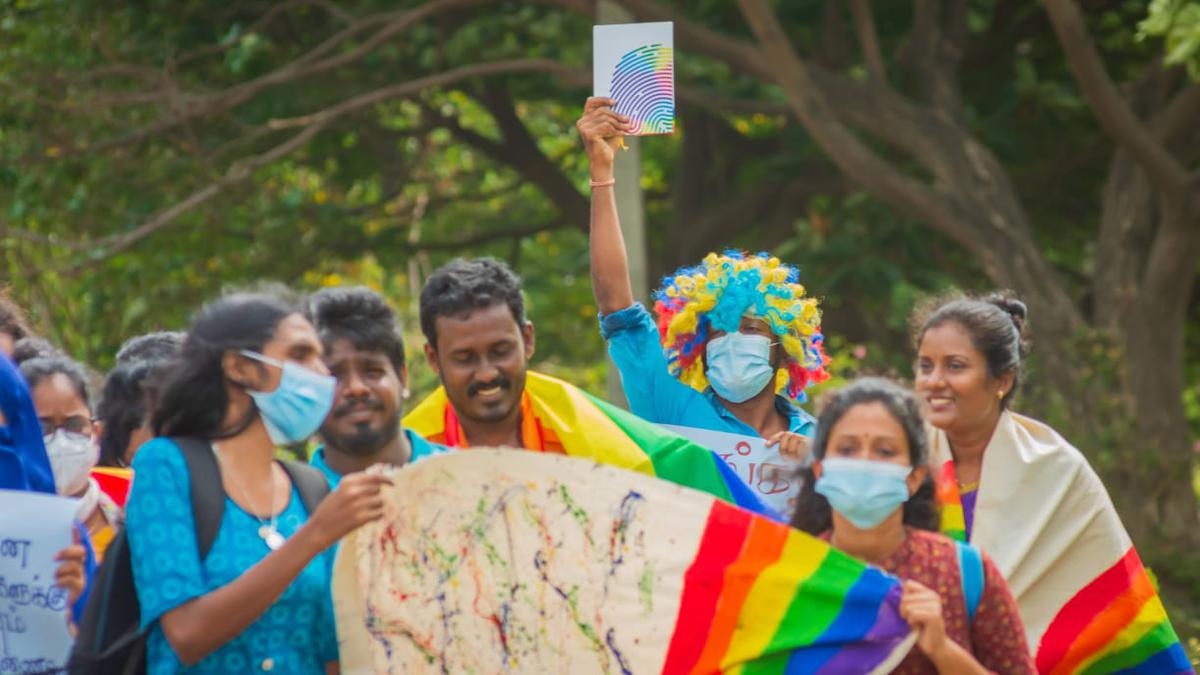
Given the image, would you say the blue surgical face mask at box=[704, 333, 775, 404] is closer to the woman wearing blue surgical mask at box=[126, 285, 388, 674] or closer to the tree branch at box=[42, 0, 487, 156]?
the woman wearing blue surgical mask at box=[126, 285, 388, 674]

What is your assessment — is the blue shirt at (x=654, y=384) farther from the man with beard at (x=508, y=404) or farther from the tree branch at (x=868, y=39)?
the tree branch at (x=868, y=39)

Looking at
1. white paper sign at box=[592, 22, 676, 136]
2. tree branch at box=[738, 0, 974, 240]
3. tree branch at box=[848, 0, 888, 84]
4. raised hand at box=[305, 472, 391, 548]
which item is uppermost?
tree branch at box=[848, 0, 888, 84]

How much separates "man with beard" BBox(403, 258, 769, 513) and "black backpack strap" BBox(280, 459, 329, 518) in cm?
70

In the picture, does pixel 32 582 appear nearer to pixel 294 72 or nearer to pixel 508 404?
pixel 508 404

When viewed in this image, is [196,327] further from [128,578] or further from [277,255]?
[277,255]

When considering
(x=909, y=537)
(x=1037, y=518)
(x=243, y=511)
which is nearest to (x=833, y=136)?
(x=1037, y=518)

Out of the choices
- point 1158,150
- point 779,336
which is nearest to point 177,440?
point 779,336

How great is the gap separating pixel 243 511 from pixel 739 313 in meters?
2.47

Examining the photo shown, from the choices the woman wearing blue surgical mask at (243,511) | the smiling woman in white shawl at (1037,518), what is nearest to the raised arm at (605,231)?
the smiling woman in white shawl at (1037,518)

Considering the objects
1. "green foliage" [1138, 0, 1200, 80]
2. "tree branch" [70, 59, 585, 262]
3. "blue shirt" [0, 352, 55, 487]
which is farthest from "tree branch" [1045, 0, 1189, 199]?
"blue shirt" [0, 352, 55, 487]

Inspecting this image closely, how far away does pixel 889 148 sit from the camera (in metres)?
15.2

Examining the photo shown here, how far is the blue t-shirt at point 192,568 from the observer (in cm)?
406

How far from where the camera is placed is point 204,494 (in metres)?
4.14

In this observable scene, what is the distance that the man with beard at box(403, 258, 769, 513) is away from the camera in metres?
5.11
